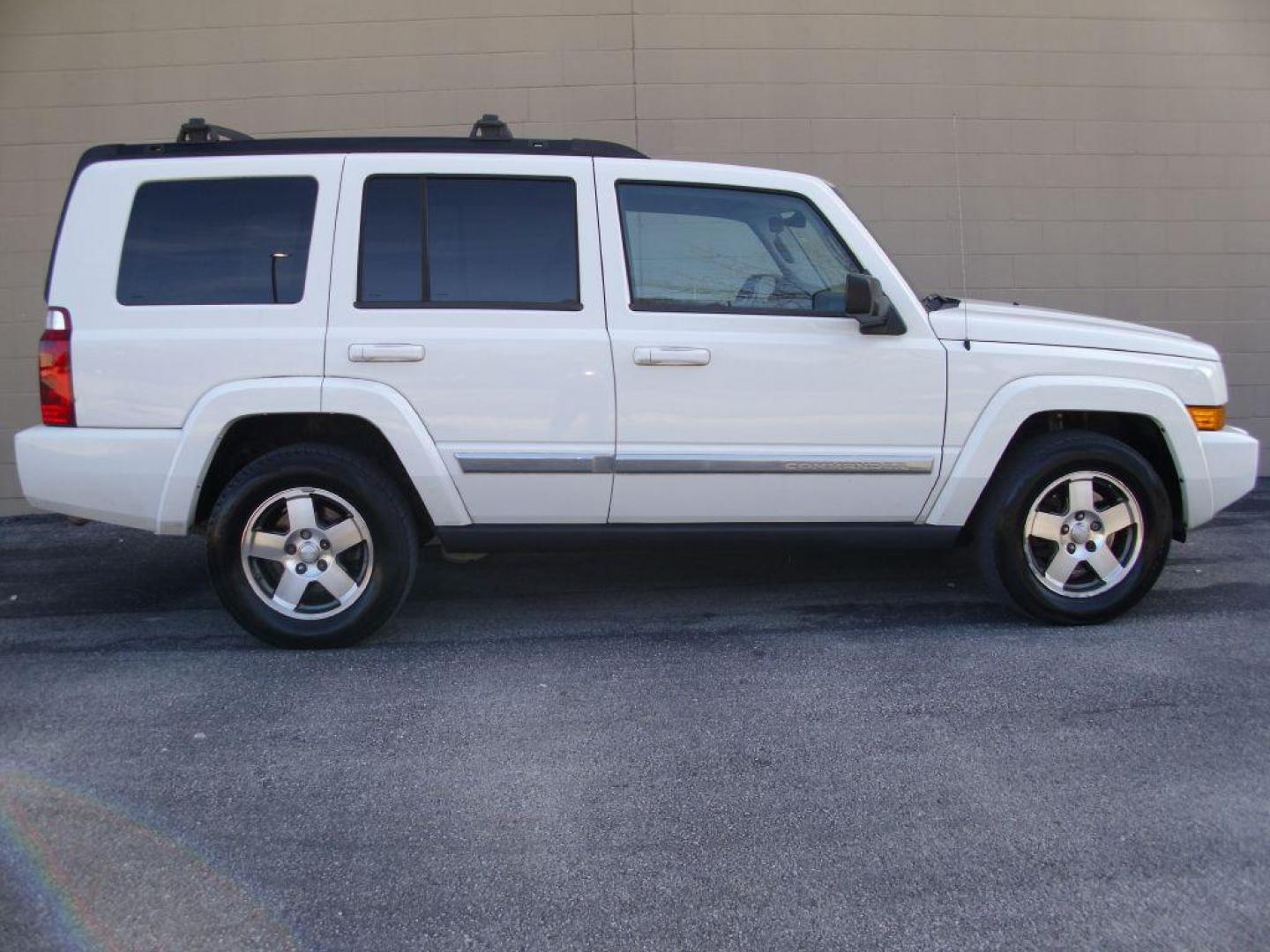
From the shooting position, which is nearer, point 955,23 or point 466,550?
point 466,550

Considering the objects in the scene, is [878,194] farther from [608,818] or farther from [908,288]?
[608,818]

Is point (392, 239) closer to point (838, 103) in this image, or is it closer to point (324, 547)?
point (324, 547)

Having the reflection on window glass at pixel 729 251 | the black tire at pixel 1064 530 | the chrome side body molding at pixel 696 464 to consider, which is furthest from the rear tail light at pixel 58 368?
the black tire at pixel 1064 530

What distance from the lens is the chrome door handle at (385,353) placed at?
4297mm

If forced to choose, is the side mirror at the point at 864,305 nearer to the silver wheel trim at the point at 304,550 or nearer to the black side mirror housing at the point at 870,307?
the black side mirror housing at the point at 870,307

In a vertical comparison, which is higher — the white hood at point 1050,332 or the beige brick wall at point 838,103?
the beige brick wall at point 838,103

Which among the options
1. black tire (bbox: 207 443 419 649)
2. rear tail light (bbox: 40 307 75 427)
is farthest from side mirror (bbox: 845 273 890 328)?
rear tail light (bbox: 40 307 75 427)

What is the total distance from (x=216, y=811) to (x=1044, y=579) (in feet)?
11.0

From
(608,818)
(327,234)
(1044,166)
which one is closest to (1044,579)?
(608,818)

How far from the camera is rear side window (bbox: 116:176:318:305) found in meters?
4.39

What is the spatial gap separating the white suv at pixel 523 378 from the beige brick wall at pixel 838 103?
11.3ft

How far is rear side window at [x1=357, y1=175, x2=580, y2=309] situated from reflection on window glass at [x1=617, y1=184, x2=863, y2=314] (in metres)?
0.30

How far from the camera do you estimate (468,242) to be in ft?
14.6

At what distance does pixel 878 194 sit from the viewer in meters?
7.87
